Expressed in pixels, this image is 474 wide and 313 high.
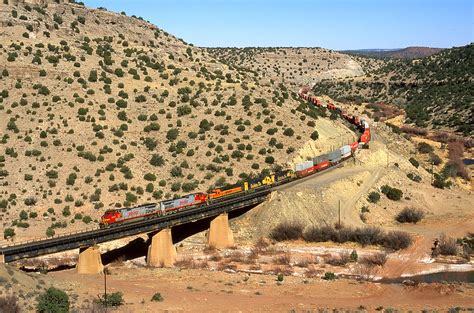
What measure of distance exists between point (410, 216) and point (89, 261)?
3855cm

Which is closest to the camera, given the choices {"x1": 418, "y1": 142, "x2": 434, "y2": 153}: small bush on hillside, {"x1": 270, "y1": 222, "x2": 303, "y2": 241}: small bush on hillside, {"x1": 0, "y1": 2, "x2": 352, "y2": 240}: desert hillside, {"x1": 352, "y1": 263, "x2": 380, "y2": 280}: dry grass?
{"x1": 352, "y1": 263, "x2": 380, "y2": 280}: dry grass

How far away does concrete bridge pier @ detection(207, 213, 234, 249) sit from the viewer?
60375mm

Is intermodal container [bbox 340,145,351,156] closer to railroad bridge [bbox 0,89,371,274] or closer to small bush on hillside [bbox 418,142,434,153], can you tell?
railroad bridge [bbox 0,89,371,274]

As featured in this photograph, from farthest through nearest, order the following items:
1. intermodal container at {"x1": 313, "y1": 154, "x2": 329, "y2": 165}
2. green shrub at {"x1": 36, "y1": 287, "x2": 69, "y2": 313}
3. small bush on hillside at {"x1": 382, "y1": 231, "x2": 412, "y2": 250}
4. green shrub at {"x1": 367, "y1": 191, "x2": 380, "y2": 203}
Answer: intermodal container at {"x1": 313, "y1": 154, "x2": 329, "y2": 165} < green shrub at {"x1": 367, "y1": 191, "x2": 380, "y2": 203} < small bush on hillside at {"x1": 382, "y1": 231, "x2": 412, "y2": 250} < green shrub at {"x1": 36, "y1": 287, "x2": 69, "y2": 313}

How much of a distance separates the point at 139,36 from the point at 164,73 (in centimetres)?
1673

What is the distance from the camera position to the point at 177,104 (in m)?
87.9

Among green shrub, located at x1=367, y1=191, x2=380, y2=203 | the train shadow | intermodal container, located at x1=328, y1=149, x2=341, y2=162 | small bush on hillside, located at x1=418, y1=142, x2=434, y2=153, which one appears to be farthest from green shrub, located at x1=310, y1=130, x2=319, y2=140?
small bush on hillside, located at x1=418, y1=142, x2=434, y2=153

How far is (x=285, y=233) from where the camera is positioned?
6256cm

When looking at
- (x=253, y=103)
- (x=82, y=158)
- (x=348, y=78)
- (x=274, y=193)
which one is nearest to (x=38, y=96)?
(x=82, y=158)

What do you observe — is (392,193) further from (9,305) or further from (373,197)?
(9,305)

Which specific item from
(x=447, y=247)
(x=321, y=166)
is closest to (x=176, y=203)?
(x=321, y=166)

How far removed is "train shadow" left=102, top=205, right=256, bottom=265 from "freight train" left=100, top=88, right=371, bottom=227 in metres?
2.14

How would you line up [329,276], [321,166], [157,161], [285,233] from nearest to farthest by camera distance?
[329,276] → [285,233] → [157,161] → [321,166]

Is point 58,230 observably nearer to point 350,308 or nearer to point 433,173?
point 350,308
